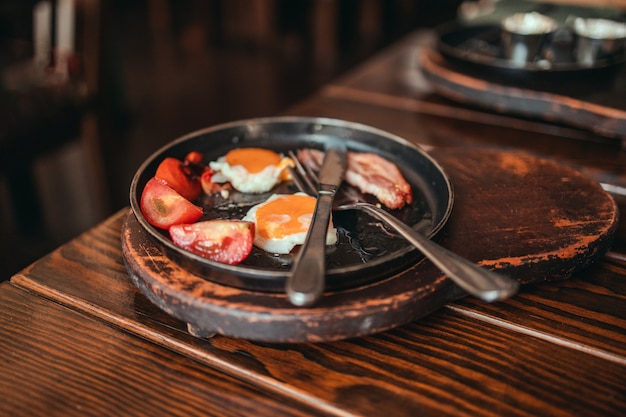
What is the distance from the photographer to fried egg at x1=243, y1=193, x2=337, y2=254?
0.82 meters

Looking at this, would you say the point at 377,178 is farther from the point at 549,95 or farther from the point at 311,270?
the point at 549,95

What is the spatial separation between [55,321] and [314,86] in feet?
9.99

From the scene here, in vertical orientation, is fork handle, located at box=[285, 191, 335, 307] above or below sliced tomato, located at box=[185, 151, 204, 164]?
above

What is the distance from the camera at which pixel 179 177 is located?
0.95m

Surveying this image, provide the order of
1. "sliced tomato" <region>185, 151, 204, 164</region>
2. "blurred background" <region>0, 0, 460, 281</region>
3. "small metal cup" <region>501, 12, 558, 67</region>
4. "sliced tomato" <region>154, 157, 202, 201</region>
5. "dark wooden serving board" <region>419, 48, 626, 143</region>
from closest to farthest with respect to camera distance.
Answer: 1. "sliced tomato" <region>154, 157, 202, 201</region>
2. "sliced tomato" <region>185, 151, 204, 164</region>
3. "dark wooden serving board" <region>419, 48, 626, 143</region>
4. "small metal cup" <region>501, 12, 558, 67</region>
5. "blurred background" <region>0, 0, 460, 281</region>

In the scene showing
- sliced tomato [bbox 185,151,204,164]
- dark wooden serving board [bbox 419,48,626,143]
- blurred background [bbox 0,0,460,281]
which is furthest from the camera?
blurred background [bbox 0,0,460,281]

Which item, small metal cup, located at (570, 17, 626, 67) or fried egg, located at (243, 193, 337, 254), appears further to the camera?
small metal cup, located at (570, 17, 626, 67)

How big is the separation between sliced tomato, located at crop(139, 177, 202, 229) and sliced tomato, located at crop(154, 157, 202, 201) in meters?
0.04

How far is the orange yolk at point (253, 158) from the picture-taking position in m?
1.02

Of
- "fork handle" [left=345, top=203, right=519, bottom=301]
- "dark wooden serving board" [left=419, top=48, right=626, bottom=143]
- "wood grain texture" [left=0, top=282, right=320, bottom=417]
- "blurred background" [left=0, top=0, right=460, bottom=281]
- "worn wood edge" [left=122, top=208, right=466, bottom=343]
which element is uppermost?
"dark wooden serving board" [left=419, top=48, right=626, bottom=143]

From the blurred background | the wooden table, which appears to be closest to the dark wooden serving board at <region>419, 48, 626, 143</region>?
the wooden table

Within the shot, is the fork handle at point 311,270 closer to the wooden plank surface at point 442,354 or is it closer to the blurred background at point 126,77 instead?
the wooden plank surface at point 442,354

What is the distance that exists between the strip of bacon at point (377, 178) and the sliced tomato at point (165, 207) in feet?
0.92

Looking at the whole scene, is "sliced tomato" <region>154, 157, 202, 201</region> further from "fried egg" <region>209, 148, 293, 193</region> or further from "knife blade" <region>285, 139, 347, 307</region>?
"knife blade" <region>285, 139, 347, 307</region>
